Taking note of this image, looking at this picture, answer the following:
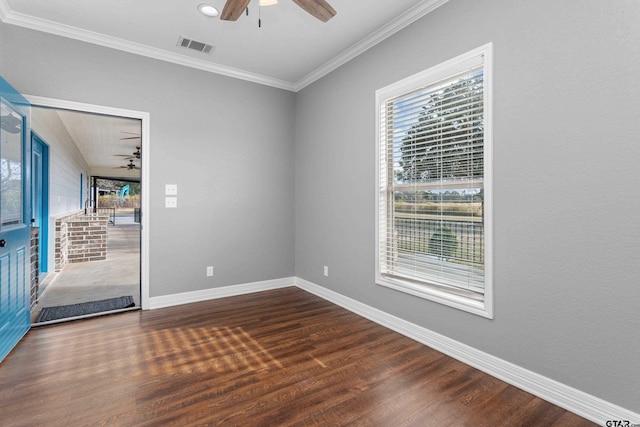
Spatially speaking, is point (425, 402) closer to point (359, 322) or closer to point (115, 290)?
point (359, 322)

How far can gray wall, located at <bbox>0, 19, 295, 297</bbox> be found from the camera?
10.4 feet

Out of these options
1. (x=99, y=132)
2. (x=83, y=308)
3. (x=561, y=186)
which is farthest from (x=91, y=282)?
(x=561, y=186)

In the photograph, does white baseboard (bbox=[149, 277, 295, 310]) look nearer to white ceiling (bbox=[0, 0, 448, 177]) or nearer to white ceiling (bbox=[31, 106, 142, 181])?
white ceiling (bbox=[31, 106, 142, 181])

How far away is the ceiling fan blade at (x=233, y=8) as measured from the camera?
2.09 meters

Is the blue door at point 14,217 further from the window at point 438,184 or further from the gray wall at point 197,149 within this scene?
the window at point 438,184

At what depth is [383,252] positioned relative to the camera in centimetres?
327

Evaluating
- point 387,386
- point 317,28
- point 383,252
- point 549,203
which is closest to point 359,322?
point 383,252

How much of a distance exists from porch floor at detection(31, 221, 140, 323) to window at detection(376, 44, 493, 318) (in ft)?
10.4

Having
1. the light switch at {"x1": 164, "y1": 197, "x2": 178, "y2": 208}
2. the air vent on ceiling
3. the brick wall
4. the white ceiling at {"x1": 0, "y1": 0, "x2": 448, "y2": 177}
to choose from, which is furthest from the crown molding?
the brick wall

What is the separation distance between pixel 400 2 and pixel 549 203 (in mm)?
2013

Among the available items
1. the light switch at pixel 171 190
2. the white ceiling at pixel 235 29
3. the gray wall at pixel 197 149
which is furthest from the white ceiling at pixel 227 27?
the light switch at pixel 171 190

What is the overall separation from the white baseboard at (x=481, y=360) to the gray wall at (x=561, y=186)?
54 mm

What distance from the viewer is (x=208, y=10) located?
9.23ft

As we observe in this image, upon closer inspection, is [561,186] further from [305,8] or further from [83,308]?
[83,308]
